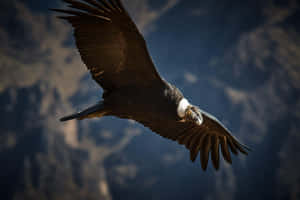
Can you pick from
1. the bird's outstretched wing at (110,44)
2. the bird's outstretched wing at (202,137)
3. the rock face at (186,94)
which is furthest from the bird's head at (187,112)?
the rock face at (186,94)

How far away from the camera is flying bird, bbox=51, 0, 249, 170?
1.96m

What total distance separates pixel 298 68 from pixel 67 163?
10.3m

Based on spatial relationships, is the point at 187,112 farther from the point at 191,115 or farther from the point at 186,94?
the point at 186,94

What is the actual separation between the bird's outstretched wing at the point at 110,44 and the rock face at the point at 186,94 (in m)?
6.44

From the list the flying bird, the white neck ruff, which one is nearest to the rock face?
the flying bird

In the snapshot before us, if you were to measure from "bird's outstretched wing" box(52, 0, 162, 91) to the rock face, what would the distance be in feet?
21.1

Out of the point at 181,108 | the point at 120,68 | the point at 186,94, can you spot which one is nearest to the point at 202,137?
the point at 181,108

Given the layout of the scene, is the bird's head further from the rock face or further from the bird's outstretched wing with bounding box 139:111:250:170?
the rock face

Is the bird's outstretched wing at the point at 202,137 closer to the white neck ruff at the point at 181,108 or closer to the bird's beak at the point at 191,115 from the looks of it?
the bird's beak at the point at 191,115

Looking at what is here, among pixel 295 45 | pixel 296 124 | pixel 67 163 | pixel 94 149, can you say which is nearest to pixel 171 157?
pixel 94 149

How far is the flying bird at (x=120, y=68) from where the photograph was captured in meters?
1.96

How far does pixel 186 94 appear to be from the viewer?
10.8 meters

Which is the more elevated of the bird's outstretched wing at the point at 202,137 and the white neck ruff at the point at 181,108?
the white neck ruff at the point at 181,108

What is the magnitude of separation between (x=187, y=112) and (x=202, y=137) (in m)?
0.89
